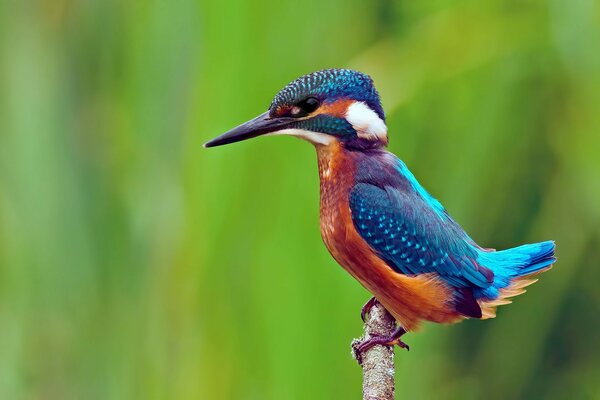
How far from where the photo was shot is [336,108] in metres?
1.64

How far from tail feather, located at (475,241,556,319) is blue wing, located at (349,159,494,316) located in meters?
0.02

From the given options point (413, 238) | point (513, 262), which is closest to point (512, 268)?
point (513, 262)

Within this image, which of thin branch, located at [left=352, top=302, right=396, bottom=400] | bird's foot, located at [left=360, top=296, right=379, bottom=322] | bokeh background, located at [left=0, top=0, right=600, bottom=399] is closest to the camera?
thin branch, located at [left=352, top=302, right=396, bottom=400]

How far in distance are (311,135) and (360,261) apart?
22 cm

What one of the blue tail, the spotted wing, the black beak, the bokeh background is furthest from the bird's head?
the bokeh background

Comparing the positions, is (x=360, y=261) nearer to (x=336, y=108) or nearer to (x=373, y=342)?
(x=373, y=342)

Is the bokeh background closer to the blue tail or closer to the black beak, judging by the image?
the blue tail

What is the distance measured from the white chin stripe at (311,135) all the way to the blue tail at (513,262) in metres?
0.32

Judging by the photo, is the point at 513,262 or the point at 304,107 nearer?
the point at 304,107

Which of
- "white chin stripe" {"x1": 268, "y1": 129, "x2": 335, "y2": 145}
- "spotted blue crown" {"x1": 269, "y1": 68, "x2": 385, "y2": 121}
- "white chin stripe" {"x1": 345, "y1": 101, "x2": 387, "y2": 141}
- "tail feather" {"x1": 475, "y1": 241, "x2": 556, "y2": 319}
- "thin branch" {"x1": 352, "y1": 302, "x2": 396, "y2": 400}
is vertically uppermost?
"spotted blue crown" {"x1": 269, "y1": 68, "x2": 385, "y2": 121}

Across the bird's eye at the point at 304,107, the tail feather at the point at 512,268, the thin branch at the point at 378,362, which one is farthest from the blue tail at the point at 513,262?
the bird's eye at the point at 304,107

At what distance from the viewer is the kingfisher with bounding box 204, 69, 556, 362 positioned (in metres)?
1.73

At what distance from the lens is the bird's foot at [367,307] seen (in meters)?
1.97

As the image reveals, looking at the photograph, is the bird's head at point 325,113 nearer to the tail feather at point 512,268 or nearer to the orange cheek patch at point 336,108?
the orange cheek patch at point 336,108
